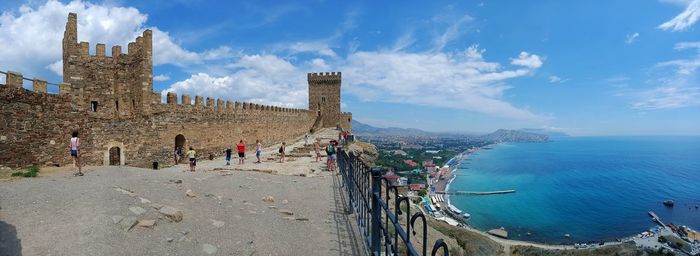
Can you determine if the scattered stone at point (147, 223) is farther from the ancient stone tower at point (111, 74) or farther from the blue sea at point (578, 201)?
the blue sea at point (578, 201)

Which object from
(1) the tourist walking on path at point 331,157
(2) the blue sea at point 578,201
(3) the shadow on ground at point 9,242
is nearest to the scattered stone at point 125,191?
(3) the shadow on ground at point 9,242

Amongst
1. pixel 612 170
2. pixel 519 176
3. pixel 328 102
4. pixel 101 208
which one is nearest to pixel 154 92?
pixel 101 208

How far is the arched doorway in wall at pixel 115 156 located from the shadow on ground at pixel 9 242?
12949 mm

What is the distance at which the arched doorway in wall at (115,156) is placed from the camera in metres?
17.1

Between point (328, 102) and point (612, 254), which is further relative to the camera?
point (328, 102)

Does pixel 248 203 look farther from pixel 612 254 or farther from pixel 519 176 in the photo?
pixel 519 176

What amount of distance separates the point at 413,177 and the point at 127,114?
65.7 m

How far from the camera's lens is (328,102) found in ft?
154

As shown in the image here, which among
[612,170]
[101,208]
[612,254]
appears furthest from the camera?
[612,170]

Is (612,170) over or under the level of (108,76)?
→ under

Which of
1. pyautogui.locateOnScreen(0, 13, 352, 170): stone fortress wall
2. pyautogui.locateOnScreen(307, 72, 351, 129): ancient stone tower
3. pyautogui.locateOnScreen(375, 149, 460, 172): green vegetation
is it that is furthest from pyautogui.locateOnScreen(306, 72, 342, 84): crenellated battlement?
pyautogui.locateOnScreen(0, 13, 352, 170): stone fortress wall

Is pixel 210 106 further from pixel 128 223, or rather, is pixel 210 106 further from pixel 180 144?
pixel 128 223

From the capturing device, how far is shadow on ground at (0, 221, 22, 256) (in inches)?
183

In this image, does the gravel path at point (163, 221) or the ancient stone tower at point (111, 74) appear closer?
the gravel path at point (163, 221)
